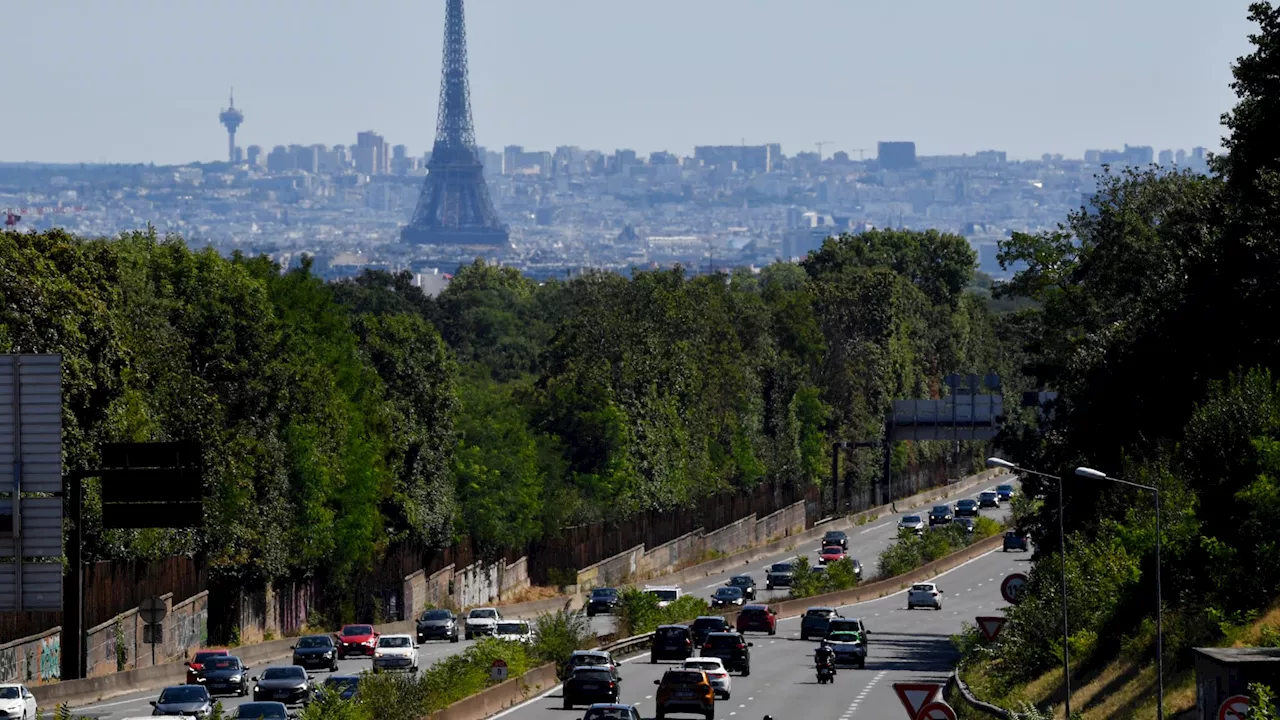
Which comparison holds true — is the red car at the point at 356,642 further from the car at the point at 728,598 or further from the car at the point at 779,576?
the car at the point at 779,576

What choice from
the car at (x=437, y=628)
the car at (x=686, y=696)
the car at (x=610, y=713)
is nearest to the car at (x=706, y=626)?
the car at (x=437, y=628)

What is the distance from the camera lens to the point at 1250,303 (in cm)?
7100

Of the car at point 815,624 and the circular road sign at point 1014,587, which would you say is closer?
the circular road sign at point 1014,587

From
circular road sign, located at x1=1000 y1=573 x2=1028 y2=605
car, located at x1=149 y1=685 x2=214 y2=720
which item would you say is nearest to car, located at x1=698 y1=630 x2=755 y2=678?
circular road sign, located at x1=1000 y1=573 x2=1028 y2=605

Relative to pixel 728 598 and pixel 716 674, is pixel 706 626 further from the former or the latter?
pixel 728 598

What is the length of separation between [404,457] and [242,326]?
18.2 meters

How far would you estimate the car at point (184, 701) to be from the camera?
179 ft

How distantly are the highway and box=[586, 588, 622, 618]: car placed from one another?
16.4 inches

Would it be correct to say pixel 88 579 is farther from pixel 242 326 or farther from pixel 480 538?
pixel 480 538

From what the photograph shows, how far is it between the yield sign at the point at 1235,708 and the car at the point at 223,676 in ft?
117

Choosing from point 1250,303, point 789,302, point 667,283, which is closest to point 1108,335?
point 1250,303

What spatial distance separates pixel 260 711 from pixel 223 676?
1516 centimetres

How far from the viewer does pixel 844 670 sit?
8081 cm

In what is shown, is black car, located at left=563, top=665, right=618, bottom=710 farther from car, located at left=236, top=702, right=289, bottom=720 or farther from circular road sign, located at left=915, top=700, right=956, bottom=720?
circular road sign, located at left=915, top=700, right=956, bottom=720
